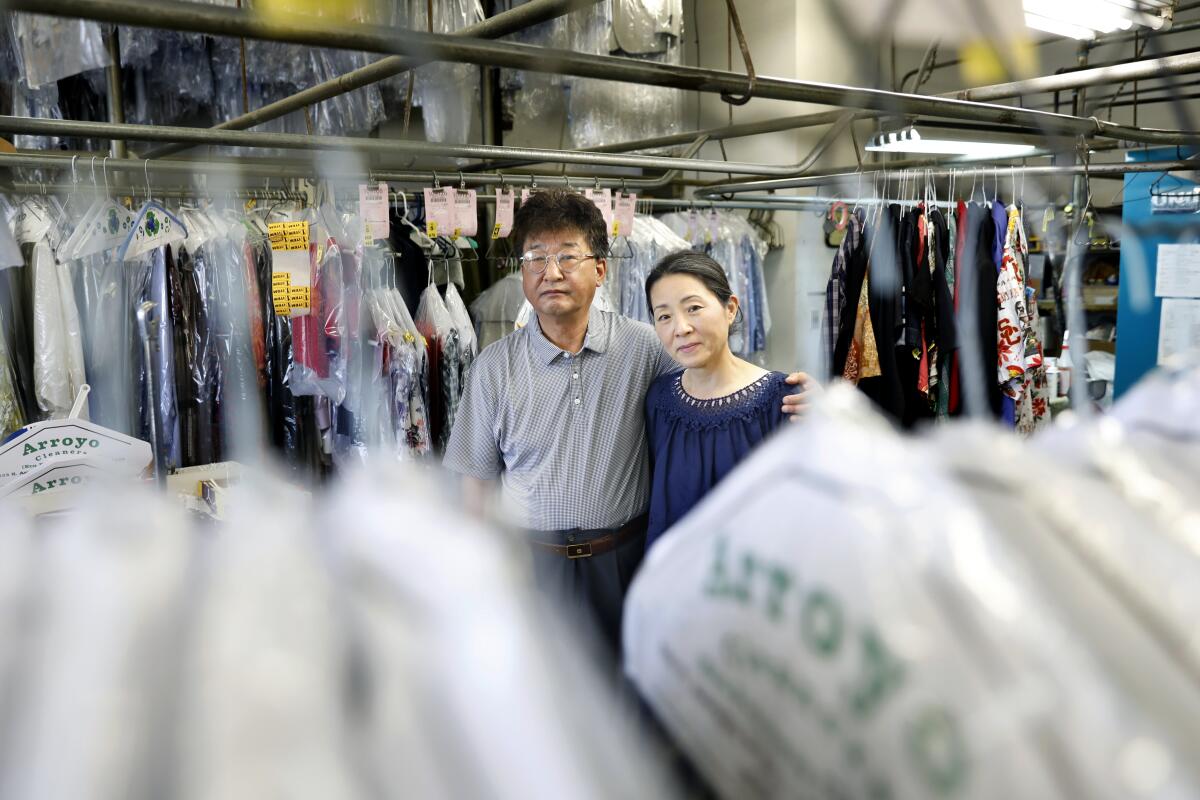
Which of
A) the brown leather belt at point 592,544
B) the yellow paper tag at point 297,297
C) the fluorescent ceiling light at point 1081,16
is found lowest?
the brown leather belt at point 592,544

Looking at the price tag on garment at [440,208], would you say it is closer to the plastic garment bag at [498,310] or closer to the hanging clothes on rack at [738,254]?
the plastic garment bag at [498,310]

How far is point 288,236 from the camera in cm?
258

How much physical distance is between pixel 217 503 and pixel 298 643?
1.40 m

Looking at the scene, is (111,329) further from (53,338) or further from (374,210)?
(374,210)

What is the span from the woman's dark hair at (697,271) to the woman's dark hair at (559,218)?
190mm

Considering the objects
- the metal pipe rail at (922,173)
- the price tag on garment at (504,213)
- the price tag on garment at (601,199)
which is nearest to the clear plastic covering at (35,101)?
the price tag on garment at (504,213)

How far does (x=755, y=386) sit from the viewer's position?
1887 mm

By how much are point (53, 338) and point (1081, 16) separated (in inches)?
105

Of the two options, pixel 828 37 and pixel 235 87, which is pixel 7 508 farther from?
pixel 828 37

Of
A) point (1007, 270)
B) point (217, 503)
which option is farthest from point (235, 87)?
point (1007, 270)

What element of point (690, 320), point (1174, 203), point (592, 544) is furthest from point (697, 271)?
point (1174, 203)

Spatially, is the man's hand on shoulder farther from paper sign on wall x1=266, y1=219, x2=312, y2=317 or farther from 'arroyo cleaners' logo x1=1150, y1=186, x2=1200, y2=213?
'arroyo cleaners' logo x1=1150, y1=186, x2=1200, y2=213

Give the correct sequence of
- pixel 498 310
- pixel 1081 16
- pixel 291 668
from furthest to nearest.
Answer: pixel 498 310
pixel 1081 16
pixel 291 668

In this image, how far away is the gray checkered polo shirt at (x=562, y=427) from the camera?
1933 mm
